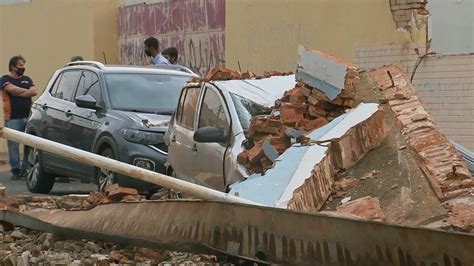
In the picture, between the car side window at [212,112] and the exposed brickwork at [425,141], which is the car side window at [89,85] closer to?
the car side window at [212,112]

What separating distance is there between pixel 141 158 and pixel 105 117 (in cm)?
110

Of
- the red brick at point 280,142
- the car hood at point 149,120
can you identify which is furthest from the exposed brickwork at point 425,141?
the car hood at point 149,120

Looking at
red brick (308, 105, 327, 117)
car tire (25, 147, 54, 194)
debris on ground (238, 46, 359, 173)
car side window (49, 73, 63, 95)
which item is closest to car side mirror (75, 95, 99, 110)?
car tire (25, 147, 54, 194)

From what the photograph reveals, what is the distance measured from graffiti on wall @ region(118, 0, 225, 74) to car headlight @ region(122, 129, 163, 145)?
6.24 meters

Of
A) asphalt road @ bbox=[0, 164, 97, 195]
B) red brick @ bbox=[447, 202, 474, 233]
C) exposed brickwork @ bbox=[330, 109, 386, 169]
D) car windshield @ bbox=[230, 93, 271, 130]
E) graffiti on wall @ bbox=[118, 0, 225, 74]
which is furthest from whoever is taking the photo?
graffiti on wall @ bbox=[118, 0, 225, 74]

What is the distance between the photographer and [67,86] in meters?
14.6

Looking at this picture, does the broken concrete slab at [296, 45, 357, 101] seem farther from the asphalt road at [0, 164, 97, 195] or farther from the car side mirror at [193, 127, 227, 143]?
the asphalt road at [0, 164, 97, 195]

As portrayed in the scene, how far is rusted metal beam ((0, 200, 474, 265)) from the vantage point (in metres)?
5.04

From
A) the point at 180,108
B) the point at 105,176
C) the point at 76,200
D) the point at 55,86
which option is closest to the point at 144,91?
the point at 105,176

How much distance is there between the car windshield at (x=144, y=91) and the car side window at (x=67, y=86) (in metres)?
0.88

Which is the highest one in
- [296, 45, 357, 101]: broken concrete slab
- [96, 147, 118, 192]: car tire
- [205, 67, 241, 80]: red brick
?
[296, 45, 357, 101]: broken concrete slab

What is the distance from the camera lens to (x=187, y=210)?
6340 millimetres

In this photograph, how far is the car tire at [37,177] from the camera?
1466 cm

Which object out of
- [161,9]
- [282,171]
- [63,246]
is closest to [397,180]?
[282,171]
